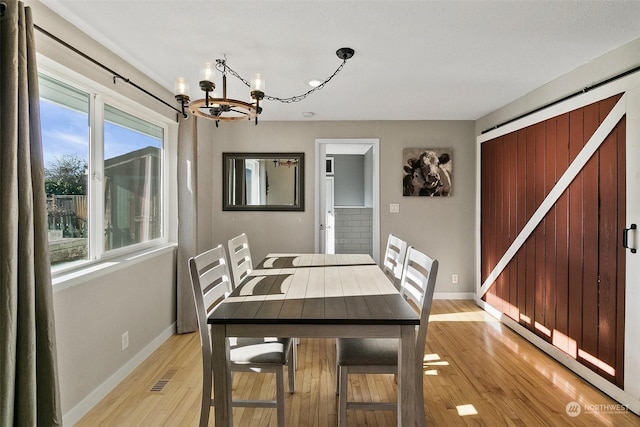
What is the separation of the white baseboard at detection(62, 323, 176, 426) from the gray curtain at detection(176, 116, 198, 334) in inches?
8.6

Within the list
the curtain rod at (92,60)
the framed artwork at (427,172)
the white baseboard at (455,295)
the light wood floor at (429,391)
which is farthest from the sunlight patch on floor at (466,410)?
the curtain rod at (92,60)

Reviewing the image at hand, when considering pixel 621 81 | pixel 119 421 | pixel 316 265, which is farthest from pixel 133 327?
pixel 621 81

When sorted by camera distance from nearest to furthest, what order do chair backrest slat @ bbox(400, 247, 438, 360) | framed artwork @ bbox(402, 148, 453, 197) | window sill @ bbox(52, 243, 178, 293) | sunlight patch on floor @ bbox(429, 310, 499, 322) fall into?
chair backrest slat @ bbox(400, 247, 438, 360) < window sill @ bbox(52, 243, 178, 293) < sunlight patch on floor @ bbox(429, 310, 499, 322) < framed artwork @ bbox(402, 148, 453, 197)

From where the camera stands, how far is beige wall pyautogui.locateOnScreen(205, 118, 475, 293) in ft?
14.1

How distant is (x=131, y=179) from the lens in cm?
277

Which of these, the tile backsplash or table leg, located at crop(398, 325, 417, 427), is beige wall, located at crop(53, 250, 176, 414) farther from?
the tile backsplash

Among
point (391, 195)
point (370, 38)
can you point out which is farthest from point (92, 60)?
point (391, 195)

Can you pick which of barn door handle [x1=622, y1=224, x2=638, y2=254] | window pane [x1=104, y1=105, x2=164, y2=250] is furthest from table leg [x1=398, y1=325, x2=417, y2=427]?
window pane [x1=104, y1=105, x2=164, y2=250]

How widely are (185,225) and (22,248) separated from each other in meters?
1.77

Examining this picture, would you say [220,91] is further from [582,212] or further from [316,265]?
[582,212]

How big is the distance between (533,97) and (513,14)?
1540 millimetres

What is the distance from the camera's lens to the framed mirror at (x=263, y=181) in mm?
4324

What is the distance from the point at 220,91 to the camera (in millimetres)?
3033

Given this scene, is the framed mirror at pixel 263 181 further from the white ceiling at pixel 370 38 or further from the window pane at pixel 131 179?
the white ceiling at pixel 370 38
